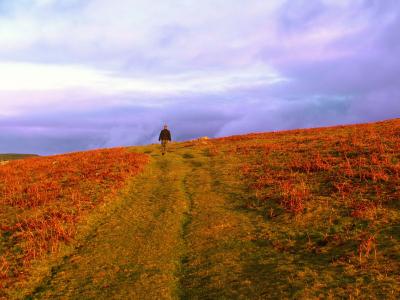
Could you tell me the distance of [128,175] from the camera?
30.5 meters

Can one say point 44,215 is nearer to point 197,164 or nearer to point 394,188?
point 197,164

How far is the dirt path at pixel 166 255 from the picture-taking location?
1323 centimetres

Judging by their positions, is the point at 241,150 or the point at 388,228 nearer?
the point at 388,228

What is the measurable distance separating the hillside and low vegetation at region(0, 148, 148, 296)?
0.10 meters

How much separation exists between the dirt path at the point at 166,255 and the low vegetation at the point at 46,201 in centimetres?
160

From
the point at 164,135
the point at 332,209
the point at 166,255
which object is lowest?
the point at 166,255

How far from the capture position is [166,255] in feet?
52.4

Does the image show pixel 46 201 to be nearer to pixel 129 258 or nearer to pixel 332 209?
pixel 129 258

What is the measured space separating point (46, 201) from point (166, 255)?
12649mm

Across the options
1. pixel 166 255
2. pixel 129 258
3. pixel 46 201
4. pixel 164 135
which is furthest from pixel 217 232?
pixel 164 135

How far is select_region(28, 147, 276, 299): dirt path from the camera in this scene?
1323 cm

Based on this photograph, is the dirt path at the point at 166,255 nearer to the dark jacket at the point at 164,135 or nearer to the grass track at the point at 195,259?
the grass track at the point at 195,259

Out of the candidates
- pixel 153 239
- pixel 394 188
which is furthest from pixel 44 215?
pixel 394 188

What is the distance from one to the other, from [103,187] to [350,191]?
1649 centimetres
